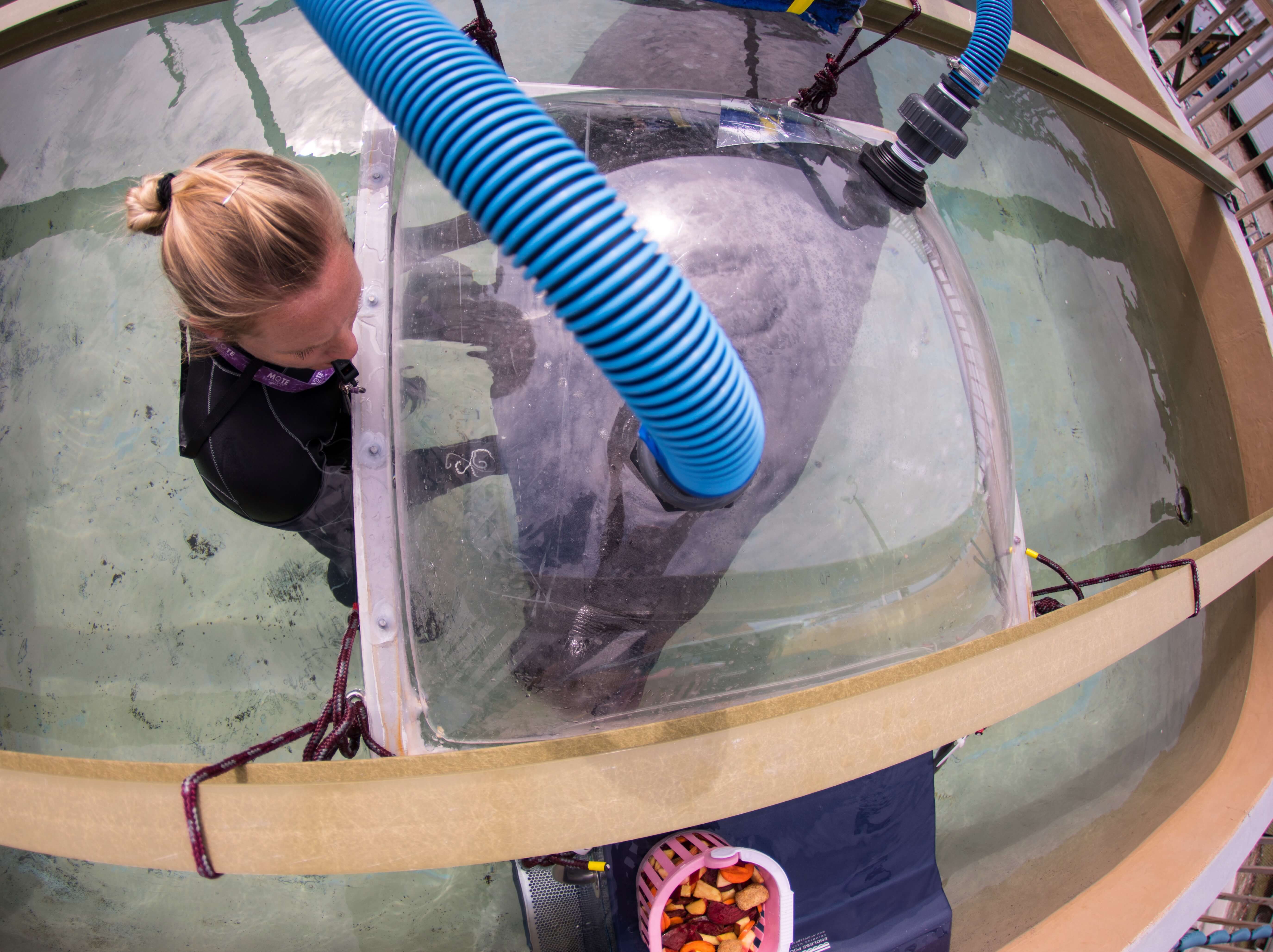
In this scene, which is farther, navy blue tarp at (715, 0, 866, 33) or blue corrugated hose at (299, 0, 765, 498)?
navy blue tarp at (715, 0, 866, 33)

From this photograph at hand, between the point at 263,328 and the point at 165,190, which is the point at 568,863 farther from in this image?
the point at 165,190

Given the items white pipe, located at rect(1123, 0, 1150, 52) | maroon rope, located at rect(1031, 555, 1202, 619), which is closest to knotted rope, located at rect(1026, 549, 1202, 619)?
maroon rope, located at rect(1031, 555, 1202, 619)

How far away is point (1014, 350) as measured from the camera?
8.25 feet

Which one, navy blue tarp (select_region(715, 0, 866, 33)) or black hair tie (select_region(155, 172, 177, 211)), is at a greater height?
navy blue tarp (select_region(715, 0, 866, 33))

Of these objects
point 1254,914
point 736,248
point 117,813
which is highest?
point 736,248

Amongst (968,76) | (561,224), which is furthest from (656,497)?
(968,76)

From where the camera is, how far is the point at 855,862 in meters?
1.71

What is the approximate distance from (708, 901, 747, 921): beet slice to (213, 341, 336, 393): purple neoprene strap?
4.15ft

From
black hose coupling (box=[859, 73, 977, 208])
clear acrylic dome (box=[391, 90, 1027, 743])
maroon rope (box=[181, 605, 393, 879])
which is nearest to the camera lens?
maroon rope (box=[181, 605, 393, 879])

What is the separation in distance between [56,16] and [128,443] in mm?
1071

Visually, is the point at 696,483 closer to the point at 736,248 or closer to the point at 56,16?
the point at 736,248

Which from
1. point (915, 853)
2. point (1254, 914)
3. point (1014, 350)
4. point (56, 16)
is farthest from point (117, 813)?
point (1254, 914)

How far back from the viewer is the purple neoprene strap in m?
1.22

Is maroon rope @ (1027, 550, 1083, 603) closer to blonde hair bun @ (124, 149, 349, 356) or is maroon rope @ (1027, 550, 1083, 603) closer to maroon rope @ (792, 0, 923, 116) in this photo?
maroon rope @ (792, 0, 923, 116)
